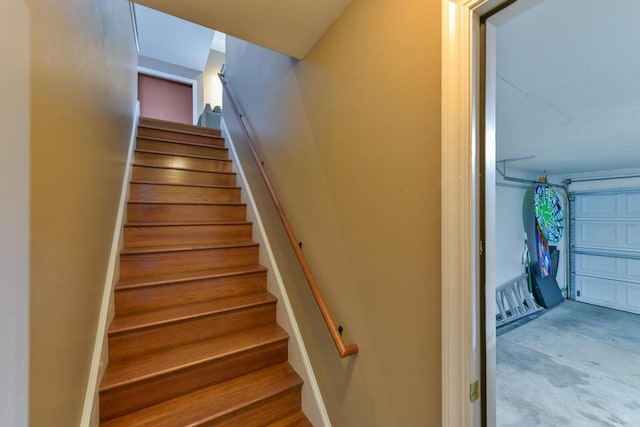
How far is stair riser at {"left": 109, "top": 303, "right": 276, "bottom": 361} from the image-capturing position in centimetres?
147

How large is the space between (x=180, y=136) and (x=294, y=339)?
2.79m

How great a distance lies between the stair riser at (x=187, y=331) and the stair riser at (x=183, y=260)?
47 centimetres

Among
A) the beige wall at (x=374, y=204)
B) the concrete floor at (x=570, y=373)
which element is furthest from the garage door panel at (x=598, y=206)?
the beige wall at (x=374, y=204)

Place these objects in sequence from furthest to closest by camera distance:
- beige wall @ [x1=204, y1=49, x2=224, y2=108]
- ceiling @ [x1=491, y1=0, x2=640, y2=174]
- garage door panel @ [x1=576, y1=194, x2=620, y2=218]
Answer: beige wall @ [x1=204, y1=49, x2=224, y2=108] → garage door panel @ [x1=576, y1=194, x2=620, y2=218] → ceiling @ [x1=491, y1=0, x2=640, y2=174]

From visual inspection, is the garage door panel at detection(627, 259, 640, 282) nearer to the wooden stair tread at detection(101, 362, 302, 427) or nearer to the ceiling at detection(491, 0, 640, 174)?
the ceiling at detection(491, 0, 640, 174)

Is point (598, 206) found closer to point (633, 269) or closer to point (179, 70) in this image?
point (633, 269)

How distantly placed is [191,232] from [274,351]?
1.18m

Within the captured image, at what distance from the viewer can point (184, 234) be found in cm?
218

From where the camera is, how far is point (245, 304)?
5.99ft

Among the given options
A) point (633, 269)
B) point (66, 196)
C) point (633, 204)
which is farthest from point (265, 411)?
point (633, 204)

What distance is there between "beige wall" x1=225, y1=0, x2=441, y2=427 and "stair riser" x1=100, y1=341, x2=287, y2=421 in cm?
30

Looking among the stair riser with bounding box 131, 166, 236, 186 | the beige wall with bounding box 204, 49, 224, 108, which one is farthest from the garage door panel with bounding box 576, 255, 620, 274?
the beige wall with bounding box 204, 49, 224, 108

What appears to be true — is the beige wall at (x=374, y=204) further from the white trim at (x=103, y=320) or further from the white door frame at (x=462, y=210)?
the white trim at (x=103, y=320)

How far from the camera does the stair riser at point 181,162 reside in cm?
267
